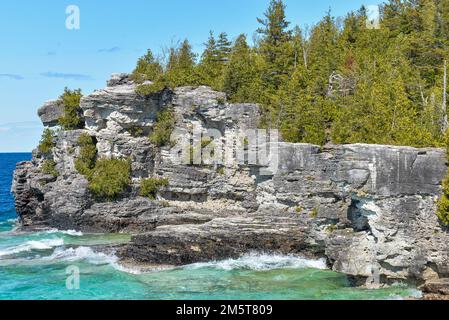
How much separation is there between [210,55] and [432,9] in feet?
61.9

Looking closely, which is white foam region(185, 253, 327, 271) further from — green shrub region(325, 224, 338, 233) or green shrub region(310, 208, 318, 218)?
green shrub region(310, 208, 318, 218)

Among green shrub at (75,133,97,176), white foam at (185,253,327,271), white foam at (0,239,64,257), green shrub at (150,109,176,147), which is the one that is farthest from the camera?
green shrub at (75,133,97,176)

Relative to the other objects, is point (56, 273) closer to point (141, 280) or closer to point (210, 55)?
point (141, 280)

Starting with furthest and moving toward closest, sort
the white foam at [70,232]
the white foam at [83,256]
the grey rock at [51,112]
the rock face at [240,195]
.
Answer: the grey rock at [51,112] < the white foam at [70,232] < the white foam at [83,256] < the rock face at [240,195]

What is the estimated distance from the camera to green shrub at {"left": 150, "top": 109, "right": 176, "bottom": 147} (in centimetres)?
3588

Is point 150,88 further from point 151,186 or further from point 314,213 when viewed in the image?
point 314,213

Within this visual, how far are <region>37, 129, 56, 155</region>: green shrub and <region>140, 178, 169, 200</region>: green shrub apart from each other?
30.3 feet

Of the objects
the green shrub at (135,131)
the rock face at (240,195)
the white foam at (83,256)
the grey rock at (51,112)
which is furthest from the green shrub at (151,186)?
the grey rock at (51,112)

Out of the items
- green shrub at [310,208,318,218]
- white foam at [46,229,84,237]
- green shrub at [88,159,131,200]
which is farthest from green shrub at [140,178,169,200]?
green shrub at [310,208,318,218]

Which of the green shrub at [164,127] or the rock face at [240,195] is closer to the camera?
the rock face at [240,195]

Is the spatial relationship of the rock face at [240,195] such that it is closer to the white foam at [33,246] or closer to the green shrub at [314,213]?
the green shrub at [314,213]

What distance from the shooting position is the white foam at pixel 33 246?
2925 cm

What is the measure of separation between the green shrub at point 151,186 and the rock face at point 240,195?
0.63 metres
